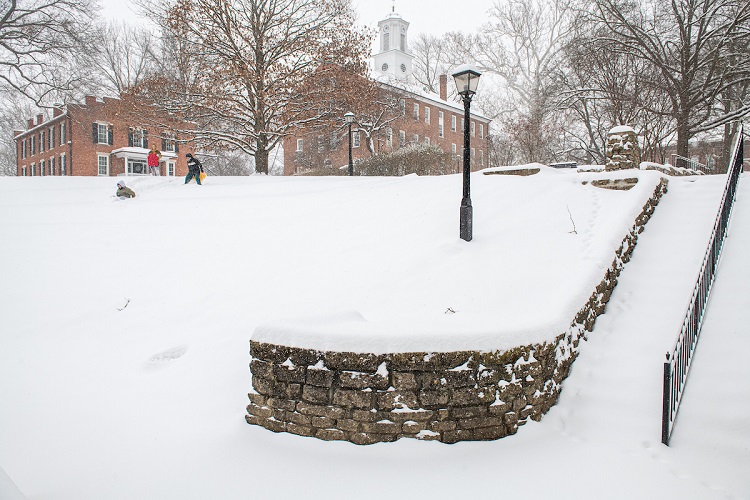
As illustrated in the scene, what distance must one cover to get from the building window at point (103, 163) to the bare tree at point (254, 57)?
54.9 feet

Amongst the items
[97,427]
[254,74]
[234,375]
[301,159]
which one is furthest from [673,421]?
[301,159]

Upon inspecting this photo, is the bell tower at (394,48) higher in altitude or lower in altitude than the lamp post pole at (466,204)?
higher

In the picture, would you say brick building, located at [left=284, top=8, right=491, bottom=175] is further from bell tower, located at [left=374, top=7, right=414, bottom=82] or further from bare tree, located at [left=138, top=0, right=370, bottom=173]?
bare tree, located at [left=138, top=0, right=370, bottom=173]

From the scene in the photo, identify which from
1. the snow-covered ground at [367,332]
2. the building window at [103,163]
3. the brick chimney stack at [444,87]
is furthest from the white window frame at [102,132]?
the brick chimney stack at [444,87]

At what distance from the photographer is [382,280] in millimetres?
6633

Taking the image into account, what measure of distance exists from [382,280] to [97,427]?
3757 millimetres

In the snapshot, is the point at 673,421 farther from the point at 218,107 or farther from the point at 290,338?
the point at 218,107

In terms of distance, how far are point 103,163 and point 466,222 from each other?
32075 mm

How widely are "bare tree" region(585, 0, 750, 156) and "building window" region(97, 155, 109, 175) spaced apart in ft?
99.1

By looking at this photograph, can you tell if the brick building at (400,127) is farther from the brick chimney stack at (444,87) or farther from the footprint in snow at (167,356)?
the footprint in snow at (167,356)

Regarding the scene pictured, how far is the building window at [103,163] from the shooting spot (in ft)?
104

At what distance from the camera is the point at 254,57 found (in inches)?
725

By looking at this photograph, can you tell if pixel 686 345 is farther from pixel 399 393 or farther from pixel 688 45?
pixel 688 45

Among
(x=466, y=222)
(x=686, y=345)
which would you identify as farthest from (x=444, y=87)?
(x=686, y=345)
